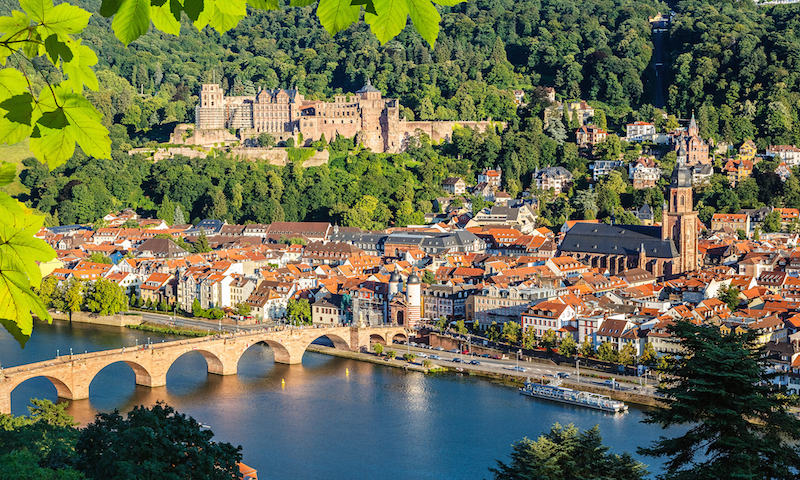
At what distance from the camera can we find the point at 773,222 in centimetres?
3469

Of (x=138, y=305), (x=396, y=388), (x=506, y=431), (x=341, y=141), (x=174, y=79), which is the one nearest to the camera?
(x=506, y=431)

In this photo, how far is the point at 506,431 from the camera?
17062 mm

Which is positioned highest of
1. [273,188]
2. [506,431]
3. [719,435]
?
[273,188]

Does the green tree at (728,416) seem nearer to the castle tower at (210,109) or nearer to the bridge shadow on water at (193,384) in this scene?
the bridge shadow on water at (193,384)

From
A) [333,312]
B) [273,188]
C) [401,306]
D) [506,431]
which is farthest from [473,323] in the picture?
[273,188]

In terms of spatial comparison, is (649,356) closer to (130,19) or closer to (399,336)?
(399,336)

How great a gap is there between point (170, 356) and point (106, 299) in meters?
7.90

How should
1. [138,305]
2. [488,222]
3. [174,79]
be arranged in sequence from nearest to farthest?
[138,305]
[488,222]
[174,79]

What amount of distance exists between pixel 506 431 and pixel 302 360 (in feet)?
27.4

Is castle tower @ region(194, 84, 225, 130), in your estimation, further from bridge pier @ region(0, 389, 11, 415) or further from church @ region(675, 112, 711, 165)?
bridge pier @ region(0, 389, 11, 415)

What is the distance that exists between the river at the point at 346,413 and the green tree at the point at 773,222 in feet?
60.8

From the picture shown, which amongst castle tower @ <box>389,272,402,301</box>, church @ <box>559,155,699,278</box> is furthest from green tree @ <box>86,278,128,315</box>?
church @ <box>559,155,699,278</box>

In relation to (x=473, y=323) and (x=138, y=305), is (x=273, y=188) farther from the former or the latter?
(x=473, y=323)

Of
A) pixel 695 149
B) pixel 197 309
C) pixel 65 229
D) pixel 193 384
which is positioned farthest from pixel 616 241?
pixel 65 229
